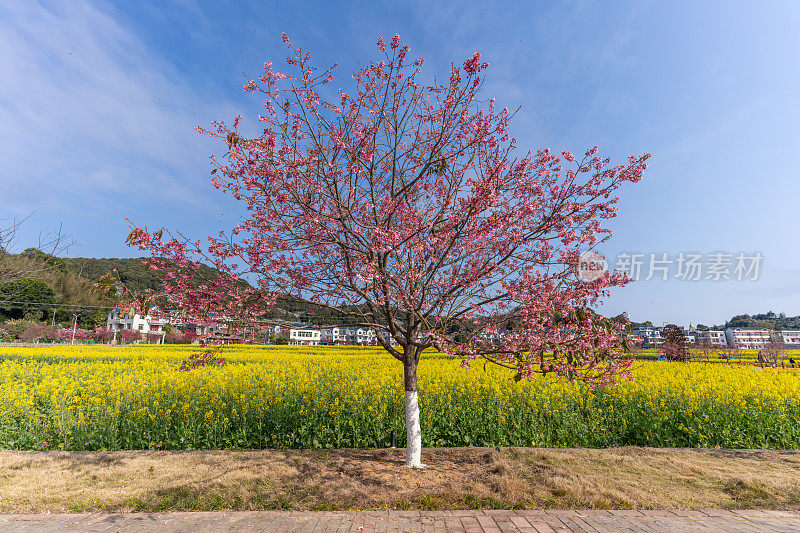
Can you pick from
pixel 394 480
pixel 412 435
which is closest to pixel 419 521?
pixel 394 480

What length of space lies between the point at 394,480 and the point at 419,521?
3.82 feet

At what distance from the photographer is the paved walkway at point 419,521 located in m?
4.16

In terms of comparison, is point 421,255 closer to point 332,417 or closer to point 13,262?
point 332,417

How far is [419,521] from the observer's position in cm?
430

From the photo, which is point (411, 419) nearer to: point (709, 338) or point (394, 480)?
point (394, 480)

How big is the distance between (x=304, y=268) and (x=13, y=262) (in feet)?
23.3

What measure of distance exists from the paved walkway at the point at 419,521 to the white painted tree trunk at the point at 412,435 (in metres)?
1.37

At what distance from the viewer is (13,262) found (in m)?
8.27

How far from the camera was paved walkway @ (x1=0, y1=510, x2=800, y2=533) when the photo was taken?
416cm

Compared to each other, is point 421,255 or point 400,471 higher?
point 421,255

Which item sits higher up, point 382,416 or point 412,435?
point 412,435

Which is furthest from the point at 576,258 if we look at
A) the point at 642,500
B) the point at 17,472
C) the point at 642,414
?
the point at 17,472

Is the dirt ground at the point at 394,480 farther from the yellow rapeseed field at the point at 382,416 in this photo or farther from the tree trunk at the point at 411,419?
the yellow rapeseed field at the point at 382,416

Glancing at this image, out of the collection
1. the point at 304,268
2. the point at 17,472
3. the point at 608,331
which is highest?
the point at 304,268
